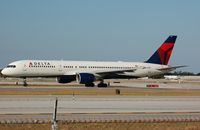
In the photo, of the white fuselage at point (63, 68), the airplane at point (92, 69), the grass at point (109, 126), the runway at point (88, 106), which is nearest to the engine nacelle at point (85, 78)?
the airplane at point (92, 69)

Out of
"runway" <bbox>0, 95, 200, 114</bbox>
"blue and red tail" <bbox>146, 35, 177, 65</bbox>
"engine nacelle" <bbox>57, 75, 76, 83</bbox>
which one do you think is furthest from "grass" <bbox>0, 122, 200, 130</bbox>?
"blue and red tail" <bbox>146, 35, 177, 65</bbox>

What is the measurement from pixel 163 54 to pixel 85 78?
15692mm

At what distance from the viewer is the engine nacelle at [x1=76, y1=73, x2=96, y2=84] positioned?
6322 centimetres

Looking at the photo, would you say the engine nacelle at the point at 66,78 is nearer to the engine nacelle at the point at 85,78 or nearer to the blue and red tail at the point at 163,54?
the engine nacelle at the point at 85,78

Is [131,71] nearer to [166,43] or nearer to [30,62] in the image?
[166,43]

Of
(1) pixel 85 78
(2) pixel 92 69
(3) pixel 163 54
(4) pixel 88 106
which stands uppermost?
(3) pixel 163 54

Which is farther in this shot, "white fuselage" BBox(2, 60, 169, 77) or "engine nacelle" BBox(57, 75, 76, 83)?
"engine nacelle" BBox(57, 75, 76, 83)

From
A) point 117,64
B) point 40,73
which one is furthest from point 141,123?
point 117,64

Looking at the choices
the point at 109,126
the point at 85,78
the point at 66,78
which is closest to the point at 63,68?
the point at 66,78

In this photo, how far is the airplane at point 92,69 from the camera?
206 feet

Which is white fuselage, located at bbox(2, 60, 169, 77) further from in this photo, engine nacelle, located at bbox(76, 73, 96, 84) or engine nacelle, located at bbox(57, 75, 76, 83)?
engine nacelle, located at bbox(76, 73, 96, 84)

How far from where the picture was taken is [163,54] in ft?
238

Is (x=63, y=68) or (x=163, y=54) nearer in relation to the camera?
(x=63, y=68)

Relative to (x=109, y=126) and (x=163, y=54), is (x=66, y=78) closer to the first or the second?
(x=163, y=54)
